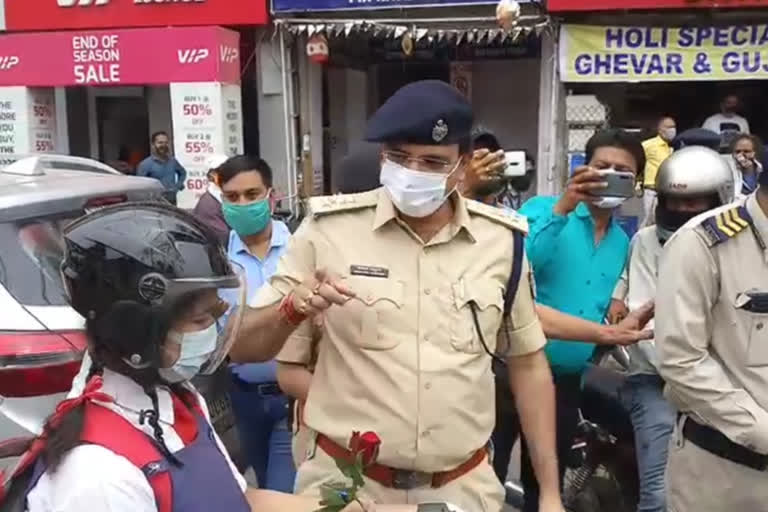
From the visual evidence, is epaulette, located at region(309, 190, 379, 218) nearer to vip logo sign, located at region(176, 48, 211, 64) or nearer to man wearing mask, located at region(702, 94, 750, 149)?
vip logo sign, located at region(176, 48, 211, 64)

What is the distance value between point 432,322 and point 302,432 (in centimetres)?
50

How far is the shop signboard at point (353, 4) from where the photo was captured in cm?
1105

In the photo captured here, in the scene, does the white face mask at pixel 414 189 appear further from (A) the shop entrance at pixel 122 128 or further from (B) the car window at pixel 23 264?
(A) the shop entrance at pixel 122 128

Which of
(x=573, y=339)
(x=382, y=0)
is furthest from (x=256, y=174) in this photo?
(x=382, y=0)

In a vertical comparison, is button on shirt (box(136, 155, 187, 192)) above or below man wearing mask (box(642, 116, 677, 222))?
below

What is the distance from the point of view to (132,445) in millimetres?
1495

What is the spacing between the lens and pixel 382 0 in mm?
11180

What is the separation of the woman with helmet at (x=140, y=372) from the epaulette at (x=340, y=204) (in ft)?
1.91

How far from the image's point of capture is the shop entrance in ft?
46.9

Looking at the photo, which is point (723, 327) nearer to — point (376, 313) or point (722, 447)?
point (722, 447)

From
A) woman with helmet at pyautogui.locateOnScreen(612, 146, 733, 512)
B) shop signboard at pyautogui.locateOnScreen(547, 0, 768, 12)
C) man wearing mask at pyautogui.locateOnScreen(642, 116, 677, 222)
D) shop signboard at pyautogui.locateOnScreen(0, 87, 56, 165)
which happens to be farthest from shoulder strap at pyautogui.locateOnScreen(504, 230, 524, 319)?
shop signboard at pyautogui.locateOnScreen(0, 87, 56, 165)

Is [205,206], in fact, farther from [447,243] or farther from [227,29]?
[227,29]

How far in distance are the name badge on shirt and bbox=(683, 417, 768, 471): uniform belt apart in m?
1.09

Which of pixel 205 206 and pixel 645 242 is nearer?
pixel 645 242
